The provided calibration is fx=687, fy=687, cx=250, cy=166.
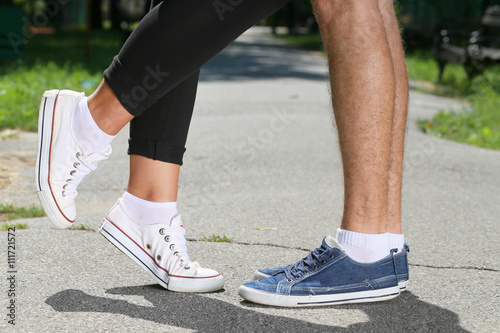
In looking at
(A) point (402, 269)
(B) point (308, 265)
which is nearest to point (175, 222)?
(B) point (308, 265)

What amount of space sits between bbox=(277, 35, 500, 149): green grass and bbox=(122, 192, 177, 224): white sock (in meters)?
3.62

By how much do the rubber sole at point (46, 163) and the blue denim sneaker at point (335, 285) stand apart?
1.72 feet

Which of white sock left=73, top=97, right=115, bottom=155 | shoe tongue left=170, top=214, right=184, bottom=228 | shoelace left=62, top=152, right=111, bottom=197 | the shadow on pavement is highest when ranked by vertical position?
white sock left=73, top=97, right=115, bottom=155

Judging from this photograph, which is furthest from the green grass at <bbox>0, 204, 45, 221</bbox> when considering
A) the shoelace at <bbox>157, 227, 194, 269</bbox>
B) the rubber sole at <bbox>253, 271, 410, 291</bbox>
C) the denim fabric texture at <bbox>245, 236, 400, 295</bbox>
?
the denim fabric texture at <bbox>245, 236, 400, 295</bbox>

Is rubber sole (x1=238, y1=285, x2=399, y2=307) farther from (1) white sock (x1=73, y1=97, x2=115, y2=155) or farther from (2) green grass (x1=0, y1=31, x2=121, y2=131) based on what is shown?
(2) green grass (x1=0, y1=31, x2=121, y2=131)

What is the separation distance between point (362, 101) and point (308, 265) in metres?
0.46

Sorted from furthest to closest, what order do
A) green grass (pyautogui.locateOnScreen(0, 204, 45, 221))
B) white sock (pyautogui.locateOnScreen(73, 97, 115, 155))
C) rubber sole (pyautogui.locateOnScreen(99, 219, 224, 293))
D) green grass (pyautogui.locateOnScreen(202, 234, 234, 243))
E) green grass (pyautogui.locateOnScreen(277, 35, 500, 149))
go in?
green grass (pyautogui.locateOnScreen(277, 35, 500, 149))
green grass (pyautogui.locateOnScreen(0, 204, 45, 221))
green grass (pyautogui.locateOnScreen(202, 234, 234, 243))
rubber sole (pyautogui.locateOnScreen(99, 219, 224, 293))
white sock (pyautogui.locateOnScreen(73, 97, 115, 155))

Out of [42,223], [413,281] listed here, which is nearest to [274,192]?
[42,223]

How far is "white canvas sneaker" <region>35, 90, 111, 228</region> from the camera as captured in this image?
5.87 ft

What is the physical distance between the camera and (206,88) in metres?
8.35

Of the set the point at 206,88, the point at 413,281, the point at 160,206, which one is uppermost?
the point at 160,206

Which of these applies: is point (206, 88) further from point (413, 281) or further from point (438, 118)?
point (413, 281)

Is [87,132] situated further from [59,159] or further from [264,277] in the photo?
[264,277]

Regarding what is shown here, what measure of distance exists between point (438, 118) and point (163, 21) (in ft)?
16.3
